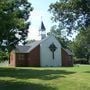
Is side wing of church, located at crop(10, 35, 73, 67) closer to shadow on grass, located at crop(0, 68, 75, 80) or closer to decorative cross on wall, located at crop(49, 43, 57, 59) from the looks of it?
decorative cross on wall, located at crop(49, 43, 57, 59)

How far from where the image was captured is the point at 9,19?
95.4 ft

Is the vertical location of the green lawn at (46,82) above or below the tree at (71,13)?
below

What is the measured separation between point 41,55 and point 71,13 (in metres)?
36.2

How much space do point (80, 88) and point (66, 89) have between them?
1040 mm

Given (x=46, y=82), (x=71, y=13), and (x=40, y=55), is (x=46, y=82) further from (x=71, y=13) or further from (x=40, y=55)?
(x=40, y=55)

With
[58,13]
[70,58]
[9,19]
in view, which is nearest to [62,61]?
[70,58]

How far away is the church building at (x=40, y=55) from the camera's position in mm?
79188

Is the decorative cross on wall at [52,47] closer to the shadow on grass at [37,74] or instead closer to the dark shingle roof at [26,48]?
the dark shingle roof at [26,48]

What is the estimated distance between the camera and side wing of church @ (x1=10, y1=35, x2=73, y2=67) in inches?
3118

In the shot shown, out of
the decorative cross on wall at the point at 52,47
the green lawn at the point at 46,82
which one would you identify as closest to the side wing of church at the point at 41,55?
the decorative cross on wall at the point at 52,47

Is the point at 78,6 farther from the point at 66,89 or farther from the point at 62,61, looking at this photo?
the point at 62,61

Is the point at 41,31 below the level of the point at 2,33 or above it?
above

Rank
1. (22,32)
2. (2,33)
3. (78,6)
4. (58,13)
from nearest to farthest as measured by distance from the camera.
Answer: (2,33), (78,6), (58,13), (22,32)

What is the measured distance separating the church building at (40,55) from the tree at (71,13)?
33564mm
